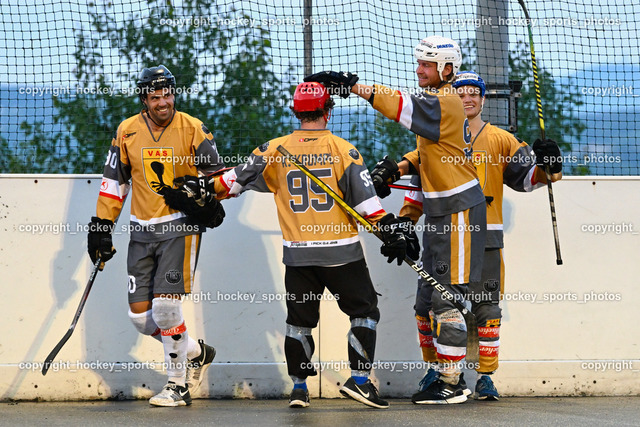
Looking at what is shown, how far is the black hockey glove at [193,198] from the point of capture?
17.9ft

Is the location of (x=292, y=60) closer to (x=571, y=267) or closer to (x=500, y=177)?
(x=500, y=177)

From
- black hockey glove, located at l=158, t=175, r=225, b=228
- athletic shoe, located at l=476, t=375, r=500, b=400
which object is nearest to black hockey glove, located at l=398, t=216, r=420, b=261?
athletic shoe, located at l=476, t=375, r=500, b=400

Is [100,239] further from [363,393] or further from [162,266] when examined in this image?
[363,393]

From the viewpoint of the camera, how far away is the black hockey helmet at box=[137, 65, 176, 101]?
561 centimetres

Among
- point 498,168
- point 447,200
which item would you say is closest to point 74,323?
point 447,200

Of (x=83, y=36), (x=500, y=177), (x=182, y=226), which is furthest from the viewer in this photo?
(x=83, y=36)

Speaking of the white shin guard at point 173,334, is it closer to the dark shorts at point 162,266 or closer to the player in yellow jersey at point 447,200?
the dark shorts at point 162,266

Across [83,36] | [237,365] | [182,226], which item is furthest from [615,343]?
[83,36]

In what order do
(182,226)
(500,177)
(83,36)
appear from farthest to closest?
(83,36) → (500,177) → (182,226)

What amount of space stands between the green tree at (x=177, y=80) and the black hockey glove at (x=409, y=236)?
5.56 ft

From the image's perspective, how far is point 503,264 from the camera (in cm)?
604

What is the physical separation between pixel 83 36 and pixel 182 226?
1.93 metres

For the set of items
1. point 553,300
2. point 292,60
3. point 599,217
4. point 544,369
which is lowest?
point 544,369

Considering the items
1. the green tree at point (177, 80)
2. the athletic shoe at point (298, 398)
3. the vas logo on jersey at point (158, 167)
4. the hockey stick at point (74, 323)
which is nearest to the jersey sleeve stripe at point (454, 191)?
the athletic shoe at point (298, 398)
